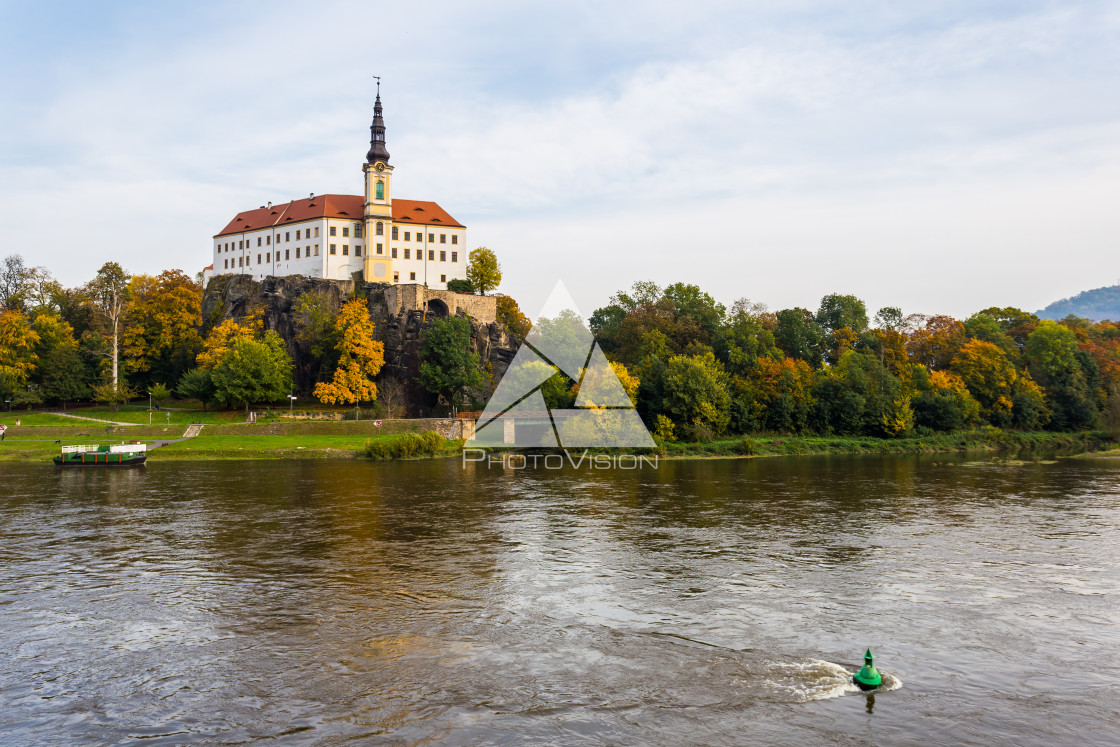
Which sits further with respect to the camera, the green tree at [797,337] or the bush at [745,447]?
the green tree at [797,337]

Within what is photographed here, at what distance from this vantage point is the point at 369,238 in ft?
276

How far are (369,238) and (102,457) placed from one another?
40641 mm

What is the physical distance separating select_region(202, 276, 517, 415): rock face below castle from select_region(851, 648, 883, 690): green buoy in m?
61.6

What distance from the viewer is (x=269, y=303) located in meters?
81.1

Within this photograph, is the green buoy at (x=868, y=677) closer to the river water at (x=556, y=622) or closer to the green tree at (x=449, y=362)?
the river water at (x=556, y=622)

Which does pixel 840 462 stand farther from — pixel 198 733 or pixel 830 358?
pixel 198 733

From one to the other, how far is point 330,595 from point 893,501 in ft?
86.1

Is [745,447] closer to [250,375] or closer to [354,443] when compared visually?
[354,443]

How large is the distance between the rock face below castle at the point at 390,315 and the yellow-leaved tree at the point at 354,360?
2723 mm

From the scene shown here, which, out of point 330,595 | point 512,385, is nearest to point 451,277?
point 512,385

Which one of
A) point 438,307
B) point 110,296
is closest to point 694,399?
point 438,307

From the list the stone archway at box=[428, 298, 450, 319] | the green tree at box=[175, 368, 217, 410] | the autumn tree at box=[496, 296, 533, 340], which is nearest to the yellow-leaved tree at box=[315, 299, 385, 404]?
the stone archway at box=[428, 298, 450, 319]

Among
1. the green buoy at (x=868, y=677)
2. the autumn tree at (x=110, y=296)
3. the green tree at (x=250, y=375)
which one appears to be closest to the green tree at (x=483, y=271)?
the green tree at (x=250, y=375)
